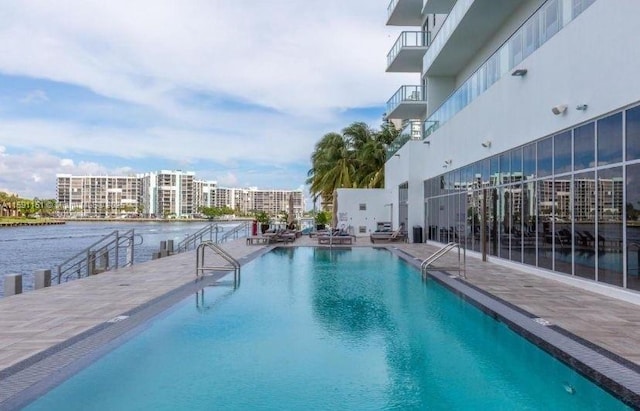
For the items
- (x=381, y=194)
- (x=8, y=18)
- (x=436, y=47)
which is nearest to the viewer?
(x=8, y=18)

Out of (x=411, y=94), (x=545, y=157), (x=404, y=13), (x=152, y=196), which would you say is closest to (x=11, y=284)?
(x=545, y=157)

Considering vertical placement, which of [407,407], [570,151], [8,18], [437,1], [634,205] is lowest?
[407,407]

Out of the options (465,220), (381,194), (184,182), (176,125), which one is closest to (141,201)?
(184,182)

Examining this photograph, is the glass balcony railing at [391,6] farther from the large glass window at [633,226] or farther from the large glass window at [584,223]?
the large glass window at [633,226]

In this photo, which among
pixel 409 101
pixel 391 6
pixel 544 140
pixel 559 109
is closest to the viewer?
pixel 559 109

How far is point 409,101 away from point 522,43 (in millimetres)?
13888

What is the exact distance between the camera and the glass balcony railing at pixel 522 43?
30.3 feet

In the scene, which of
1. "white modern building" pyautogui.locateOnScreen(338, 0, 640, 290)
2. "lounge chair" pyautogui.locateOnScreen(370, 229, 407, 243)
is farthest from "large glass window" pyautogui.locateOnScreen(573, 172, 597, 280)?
"lounge chair" pyautogui.locateOnScreen(370, 229, 407, 243)

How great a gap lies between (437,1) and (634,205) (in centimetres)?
1560

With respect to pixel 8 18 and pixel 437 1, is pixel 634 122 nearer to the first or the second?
pixel 437 1

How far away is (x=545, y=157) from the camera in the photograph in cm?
1009

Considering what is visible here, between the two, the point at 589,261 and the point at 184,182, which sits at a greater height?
the point at 184,182

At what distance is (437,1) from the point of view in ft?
66.6

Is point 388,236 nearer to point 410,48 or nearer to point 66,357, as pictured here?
point 410,48
